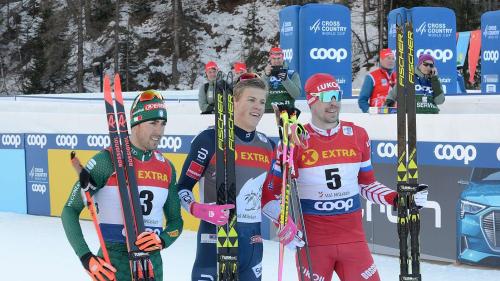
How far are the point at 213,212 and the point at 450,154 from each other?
3630 millimetres

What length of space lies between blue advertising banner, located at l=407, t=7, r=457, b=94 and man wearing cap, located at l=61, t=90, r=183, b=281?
13.1 metres

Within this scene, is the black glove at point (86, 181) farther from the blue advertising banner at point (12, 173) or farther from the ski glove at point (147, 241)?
the blue advertising banner at point (12, 173)

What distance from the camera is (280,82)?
28.7 feet

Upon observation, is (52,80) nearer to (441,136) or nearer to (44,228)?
(44,228)

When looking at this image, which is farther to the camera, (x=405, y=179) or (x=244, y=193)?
(x=405, y=179)


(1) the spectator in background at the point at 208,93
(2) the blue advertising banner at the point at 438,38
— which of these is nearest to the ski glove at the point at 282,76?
(1) the spectator in background at the point at 208,93

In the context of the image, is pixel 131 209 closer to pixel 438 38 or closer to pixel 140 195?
pixel 140 195

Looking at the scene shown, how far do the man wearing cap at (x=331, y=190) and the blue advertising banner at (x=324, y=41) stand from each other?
436 inches

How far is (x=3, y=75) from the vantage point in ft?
129

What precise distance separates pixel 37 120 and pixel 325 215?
737cm

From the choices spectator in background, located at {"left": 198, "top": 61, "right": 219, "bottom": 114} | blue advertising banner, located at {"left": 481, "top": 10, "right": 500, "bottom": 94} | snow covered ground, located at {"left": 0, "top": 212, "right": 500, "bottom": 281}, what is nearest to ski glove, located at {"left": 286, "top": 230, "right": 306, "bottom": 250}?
snow covered ground, located at {"left": 0, "top": 212, "right": 500, "bottom": 281}

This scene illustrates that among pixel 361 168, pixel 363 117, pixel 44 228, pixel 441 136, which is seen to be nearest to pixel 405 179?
pixel 361 168

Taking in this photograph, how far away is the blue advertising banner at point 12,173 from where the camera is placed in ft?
34.8

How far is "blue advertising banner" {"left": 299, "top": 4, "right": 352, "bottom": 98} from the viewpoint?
15.2 meters
